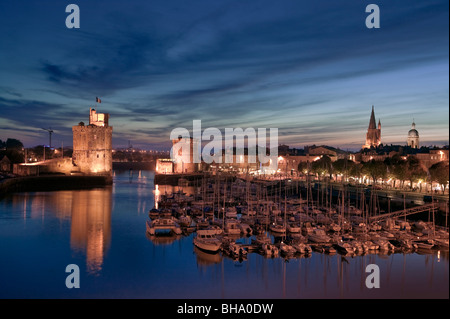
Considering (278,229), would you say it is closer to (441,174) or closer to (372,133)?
(441,174)

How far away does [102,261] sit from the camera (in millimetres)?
17578

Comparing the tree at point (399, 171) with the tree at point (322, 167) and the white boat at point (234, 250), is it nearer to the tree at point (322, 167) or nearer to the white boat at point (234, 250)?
the tree at point (322, 167)

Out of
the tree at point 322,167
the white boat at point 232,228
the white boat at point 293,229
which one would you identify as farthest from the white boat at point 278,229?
the tree at point 322,167

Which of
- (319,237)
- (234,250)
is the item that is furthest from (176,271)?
(319,237)

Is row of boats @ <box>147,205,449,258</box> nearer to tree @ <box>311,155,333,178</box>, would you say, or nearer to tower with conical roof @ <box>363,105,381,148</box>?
tree @ <box>311,155,333,178</box>

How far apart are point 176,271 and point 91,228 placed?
10.5 metres

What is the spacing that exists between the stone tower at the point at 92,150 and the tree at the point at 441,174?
41239mm

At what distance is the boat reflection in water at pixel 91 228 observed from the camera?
18359mm

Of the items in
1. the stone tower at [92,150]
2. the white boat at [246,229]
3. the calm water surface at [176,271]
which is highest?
the stone tower at [92,150]

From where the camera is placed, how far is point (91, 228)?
24641 mm

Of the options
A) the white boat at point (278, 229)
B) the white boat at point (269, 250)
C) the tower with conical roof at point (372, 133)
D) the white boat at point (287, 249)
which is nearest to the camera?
the white boat at point (269, 250)

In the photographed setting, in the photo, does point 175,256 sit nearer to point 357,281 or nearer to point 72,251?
point 72,251

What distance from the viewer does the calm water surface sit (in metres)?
14.3
